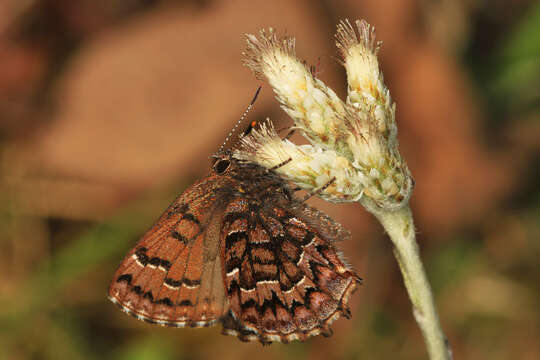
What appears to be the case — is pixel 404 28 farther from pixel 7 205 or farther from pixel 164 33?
pixel 7 205

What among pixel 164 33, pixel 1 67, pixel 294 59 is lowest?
pixel 1 67

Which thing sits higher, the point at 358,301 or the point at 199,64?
the point at 199,64

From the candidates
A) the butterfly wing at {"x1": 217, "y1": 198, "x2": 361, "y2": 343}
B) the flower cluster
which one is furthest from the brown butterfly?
the flower cluster

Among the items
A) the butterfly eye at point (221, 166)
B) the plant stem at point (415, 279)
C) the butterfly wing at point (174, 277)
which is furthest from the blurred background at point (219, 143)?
the plant stem at point (415, 279)

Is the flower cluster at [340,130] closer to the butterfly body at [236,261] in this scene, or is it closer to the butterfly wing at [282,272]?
the butterfly body at [236,261]

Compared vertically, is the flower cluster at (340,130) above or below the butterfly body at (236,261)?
above

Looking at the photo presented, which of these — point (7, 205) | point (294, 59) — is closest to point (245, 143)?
point (294, 59)

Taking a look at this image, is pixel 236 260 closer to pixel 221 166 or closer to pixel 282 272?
pixel 282 272

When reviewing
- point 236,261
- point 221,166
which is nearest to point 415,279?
point 236,261
